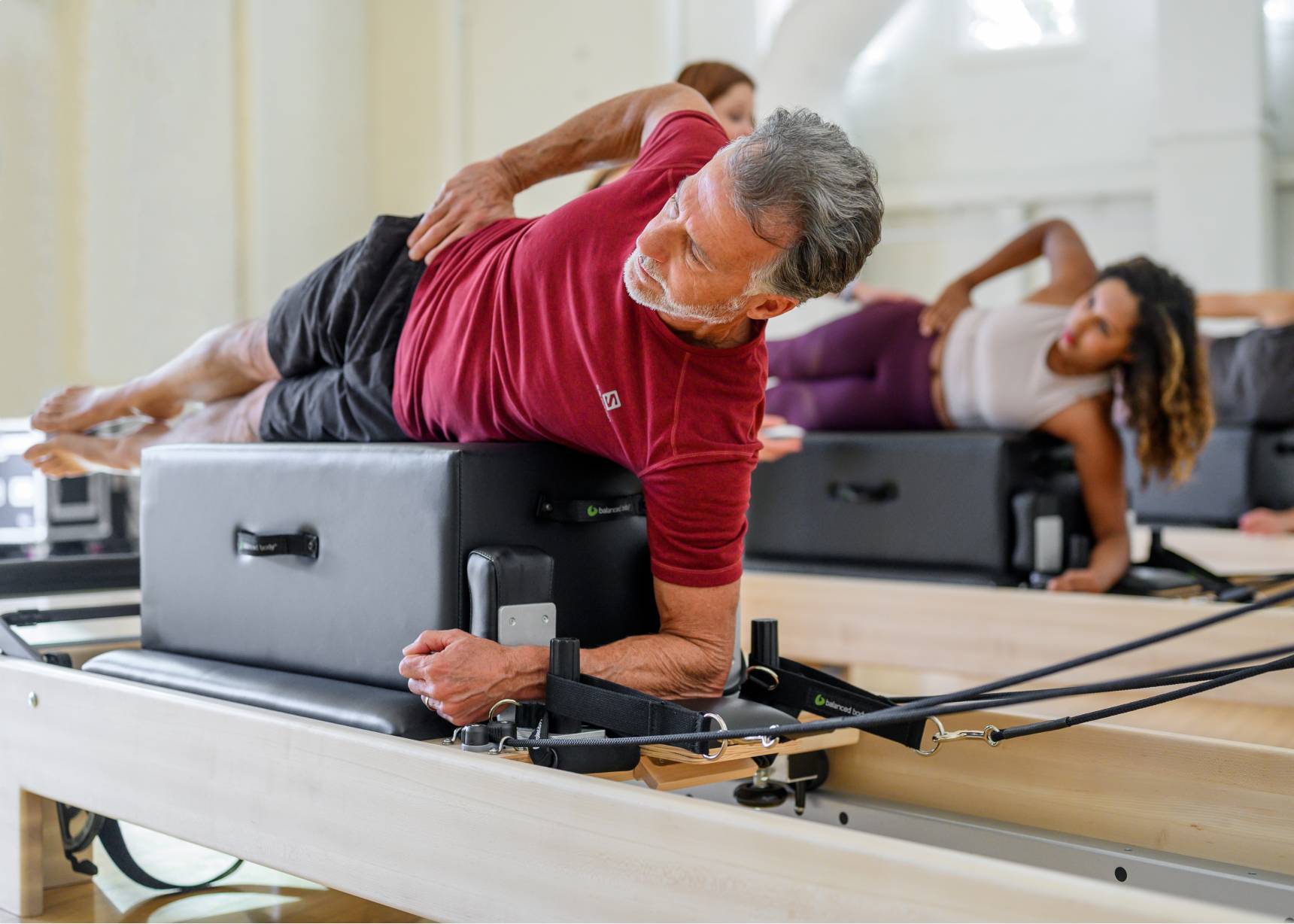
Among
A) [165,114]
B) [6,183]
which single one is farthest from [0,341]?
[165,114]

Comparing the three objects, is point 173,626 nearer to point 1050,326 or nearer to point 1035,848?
point 1035,848

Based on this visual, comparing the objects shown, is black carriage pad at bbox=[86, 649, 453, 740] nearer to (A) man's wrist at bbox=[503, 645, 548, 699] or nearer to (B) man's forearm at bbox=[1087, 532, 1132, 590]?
(A) man's wrist at bbox=[503, 645, 548, 699]

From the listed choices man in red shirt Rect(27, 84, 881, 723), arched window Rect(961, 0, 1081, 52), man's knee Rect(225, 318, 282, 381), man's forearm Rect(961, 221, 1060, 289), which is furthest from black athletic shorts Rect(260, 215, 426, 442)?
arched window Rect(961, 0, 1081, 52)

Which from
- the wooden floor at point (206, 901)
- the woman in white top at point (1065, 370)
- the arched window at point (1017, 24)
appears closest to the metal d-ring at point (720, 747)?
the wooden floor at point (206, 901)

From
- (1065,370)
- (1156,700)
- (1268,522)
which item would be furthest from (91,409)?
(1268,522)

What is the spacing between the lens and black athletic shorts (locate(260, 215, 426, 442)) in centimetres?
176

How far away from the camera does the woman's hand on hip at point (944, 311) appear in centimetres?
297

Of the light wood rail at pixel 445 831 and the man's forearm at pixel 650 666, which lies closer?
the light wood rail at pixel 445 831

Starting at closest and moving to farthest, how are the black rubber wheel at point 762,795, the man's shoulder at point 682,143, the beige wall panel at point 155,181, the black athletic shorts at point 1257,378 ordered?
the man's shoulder at point 682,143 < the black rubber wheel at point 762,795 < the black athletic shorts at point 1257,378 < the beige wall panel at point 155,181

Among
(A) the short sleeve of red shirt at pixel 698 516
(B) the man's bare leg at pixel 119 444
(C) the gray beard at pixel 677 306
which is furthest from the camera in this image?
(B) the man's bare leg at pixel 119 444

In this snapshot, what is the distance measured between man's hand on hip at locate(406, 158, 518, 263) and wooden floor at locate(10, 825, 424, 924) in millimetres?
902

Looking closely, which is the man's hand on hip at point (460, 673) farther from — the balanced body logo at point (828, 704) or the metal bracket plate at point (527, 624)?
the balanced body logo at point (828, 704)

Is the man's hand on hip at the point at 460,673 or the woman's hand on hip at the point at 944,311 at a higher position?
the woman's hand on hip at the point at 944,311

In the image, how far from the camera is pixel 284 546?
61.4 inches
